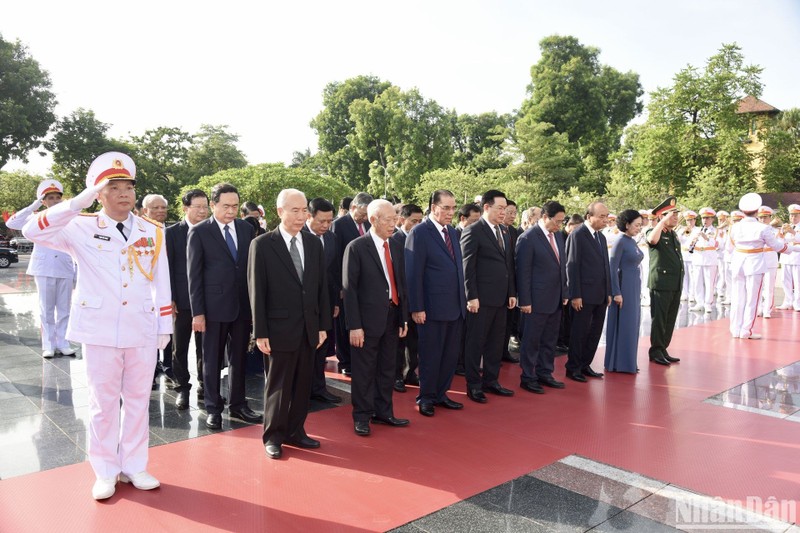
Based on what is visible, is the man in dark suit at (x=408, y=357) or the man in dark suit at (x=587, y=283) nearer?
the man in dark suit at (x=408, y=357)

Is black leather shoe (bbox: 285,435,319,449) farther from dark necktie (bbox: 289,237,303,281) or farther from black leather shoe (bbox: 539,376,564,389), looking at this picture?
black leather shoe (bbox: 539,376,564,389)

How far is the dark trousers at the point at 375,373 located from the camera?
4.60 m

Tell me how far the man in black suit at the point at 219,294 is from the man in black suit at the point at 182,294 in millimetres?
493

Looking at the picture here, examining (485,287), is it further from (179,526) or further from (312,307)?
(179,526)

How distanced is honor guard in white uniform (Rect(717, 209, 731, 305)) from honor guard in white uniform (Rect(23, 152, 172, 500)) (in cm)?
1191

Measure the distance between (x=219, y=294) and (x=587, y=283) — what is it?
12.6ft

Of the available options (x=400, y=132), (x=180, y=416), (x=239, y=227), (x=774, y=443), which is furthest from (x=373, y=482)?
(x=400, y=132)

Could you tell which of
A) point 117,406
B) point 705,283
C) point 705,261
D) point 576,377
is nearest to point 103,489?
point 117,406

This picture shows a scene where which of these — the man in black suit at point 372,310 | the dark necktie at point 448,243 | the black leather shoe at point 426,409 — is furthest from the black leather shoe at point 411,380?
the dark necktie at point 448,243

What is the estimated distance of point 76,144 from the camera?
32.6m

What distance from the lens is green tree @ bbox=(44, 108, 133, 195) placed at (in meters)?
32.3

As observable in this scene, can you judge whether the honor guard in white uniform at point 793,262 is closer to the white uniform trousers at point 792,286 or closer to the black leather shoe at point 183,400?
the white uniform trousers at point 792,286

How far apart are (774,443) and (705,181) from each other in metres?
27.2

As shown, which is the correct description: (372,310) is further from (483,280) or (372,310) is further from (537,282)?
(537,282)
